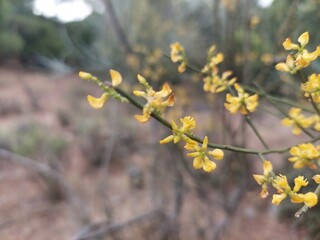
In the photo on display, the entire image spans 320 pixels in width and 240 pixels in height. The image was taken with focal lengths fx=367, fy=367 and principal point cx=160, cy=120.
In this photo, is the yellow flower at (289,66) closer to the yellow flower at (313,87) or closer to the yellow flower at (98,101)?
the yellow flower at (313,87)

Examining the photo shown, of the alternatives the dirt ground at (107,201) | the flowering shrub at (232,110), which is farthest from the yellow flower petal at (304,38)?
the dirt ground at (107,201)

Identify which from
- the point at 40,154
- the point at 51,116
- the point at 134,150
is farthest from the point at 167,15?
the point at 51,116

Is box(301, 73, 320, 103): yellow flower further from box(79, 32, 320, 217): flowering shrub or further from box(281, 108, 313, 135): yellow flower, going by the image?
box(281, 108, 313, 135): yellow flower

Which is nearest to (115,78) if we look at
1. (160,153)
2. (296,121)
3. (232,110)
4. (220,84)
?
(232,110)

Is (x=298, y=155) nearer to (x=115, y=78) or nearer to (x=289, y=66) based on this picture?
(x=289, y=66)

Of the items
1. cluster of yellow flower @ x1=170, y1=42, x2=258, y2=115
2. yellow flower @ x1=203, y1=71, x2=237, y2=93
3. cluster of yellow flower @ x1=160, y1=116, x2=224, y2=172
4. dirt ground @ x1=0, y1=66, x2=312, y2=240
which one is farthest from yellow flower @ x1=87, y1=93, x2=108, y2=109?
dirt ground @ x1=0, y1=66, x2=312, y2=240

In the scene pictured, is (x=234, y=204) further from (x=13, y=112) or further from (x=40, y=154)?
(x=13, y=112)

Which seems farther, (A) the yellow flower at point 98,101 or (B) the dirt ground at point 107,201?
(B) the dirt ground at point 107,201

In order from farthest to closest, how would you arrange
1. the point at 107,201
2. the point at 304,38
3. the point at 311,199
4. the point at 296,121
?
the point at 107,201 < the point at 296,121 < the point at 304,38 < the point at 311,199

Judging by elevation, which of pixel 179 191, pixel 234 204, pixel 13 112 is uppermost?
pixel 13 112
